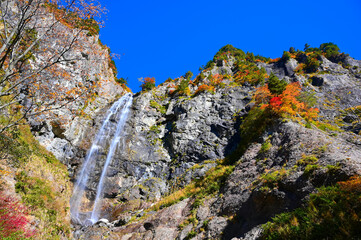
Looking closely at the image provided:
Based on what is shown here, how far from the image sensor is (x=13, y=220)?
9289 mm

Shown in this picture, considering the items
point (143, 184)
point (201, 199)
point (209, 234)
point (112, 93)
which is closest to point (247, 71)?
point (112, 93)

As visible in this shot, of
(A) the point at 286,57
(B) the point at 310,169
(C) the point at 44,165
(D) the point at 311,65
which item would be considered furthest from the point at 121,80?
(B) the point at 310,169

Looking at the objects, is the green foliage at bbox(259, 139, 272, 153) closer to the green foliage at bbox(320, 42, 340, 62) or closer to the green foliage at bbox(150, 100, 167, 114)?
the green foliage at bbox(150, 100, 167, 114)

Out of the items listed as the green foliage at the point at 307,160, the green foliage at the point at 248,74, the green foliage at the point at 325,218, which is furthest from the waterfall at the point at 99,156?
the green foliage at the point at 248,74

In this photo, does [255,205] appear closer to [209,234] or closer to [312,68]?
[209,234]

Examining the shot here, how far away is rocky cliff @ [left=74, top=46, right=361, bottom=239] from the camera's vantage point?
34.9ft

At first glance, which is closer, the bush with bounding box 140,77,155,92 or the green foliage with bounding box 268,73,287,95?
the green foliage with bounding box 268,73,287,95

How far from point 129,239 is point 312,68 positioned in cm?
5659

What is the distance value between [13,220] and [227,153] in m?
23.9

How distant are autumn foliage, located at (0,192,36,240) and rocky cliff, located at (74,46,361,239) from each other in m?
6.46

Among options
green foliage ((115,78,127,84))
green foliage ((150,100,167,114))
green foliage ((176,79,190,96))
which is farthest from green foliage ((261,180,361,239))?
green foliage ((115,78,127,84))

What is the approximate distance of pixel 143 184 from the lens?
1021 inches

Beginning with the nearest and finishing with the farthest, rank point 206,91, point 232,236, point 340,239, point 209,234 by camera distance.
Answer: point 340,239
point 232,236
point 209,234
point 206,91

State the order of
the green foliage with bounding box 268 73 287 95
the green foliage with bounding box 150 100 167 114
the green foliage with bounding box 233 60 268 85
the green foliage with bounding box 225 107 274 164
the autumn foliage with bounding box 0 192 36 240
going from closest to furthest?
1. the autumn foliage with bounding box 0 192 36 240
2. the green foliage with bounding box 225 107 274 164
3. the green foliage with bounding box 268 73 287 95
4. the green foliage with bounding box 150 100 167 114
5. the green foliage with bounding box 233 60 268 85
